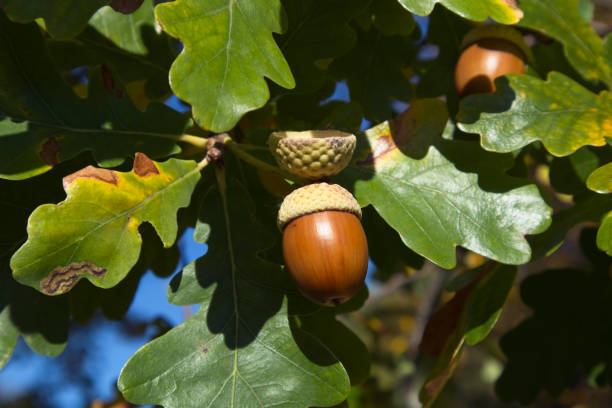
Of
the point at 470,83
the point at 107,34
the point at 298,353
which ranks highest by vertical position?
the point at 107,34

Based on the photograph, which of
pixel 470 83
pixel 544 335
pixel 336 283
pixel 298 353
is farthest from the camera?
pixel 544 335

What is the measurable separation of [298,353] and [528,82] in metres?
0.72

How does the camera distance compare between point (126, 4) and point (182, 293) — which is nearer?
point (126, 4)

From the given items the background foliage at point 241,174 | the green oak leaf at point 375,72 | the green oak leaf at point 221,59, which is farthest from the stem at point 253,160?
the green oak leaf at point 375,72

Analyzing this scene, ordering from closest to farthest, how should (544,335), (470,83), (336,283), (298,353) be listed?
(336,283)
(298,353)
(470,83)
(544,335)

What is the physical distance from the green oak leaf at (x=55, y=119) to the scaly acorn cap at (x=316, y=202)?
11.5 inches

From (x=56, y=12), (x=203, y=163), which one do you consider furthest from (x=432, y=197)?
(x=56, y=12)

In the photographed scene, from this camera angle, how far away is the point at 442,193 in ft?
4.19

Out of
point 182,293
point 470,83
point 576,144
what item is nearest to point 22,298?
point 182,293

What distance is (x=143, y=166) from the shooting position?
1.16 meters

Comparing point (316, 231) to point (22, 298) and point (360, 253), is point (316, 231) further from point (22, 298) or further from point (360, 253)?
point (22, 298)

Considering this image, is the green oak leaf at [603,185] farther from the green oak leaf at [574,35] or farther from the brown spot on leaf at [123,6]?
the brown spot on leaf at [123,6]

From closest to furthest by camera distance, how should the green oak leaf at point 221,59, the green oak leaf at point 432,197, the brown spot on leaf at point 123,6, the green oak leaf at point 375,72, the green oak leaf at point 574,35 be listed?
the green oak leaf at point 221,59, the brown spot on leaf at point 123,6, the green oak leaf at point 432,197, the green oak leaf at point 574,35, the green oak leaf at point 375,72

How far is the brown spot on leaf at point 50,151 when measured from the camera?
3.92 feet
